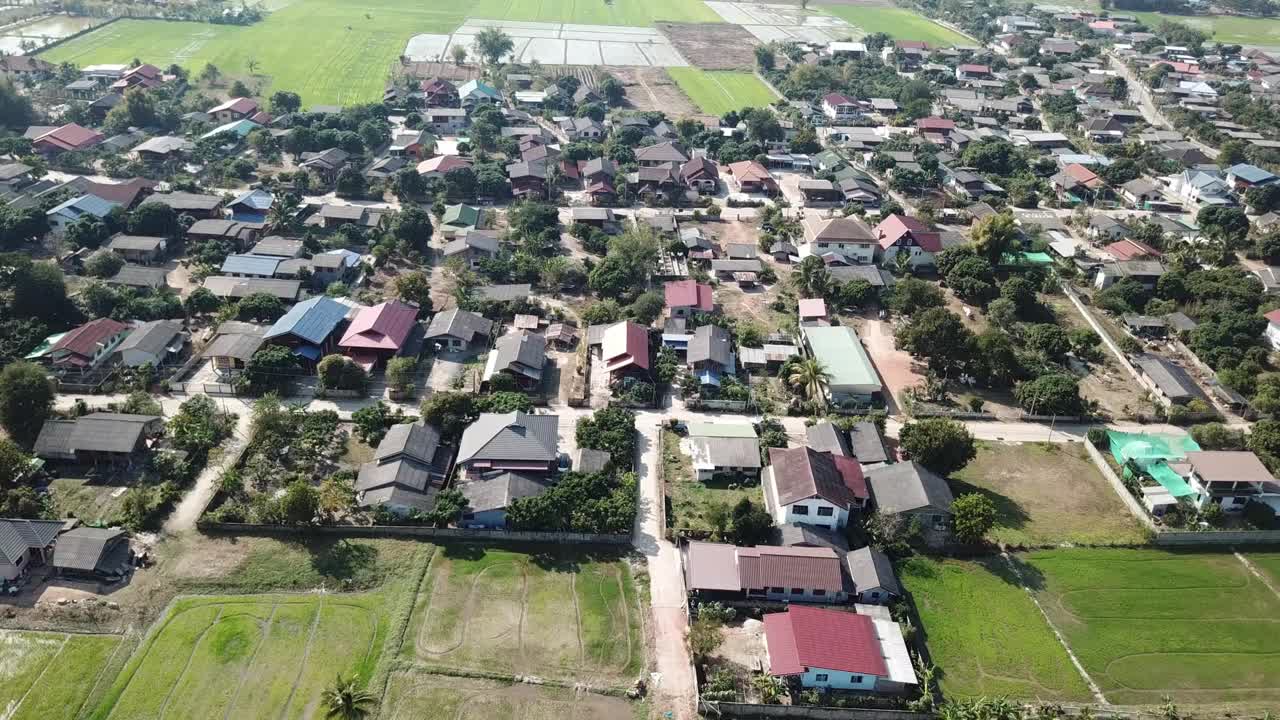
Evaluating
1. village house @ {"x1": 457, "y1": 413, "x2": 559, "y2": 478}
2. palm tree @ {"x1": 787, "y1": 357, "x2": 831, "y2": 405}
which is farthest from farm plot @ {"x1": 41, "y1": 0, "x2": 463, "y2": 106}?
palm tree @ {"x1": 787, "y1": 357, "x2": 831, "y2": 405}

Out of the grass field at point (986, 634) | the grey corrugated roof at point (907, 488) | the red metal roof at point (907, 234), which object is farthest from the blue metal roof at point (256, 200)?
the grass field at point (986, 634)

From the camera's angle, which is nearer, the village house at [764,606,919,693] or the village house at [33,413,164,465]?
the village house at [764,606,919,693]

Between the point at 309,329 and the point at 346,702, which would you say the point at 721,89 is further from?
the point at 346,702

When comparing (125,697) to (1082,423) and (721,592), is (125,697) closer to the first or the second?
(721,592)

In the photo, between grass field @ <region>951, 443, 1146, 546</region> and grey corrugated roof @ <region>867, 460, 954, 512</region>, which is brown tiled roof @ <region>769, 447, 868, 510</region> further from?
grass field @ <region>951, 443, 1146, 546</region>

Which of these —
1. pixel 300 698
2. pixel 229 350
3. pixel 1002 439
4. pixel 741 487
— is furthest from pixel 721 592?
pixel 229 350

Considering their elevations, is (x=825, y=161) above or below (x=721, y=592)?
above
